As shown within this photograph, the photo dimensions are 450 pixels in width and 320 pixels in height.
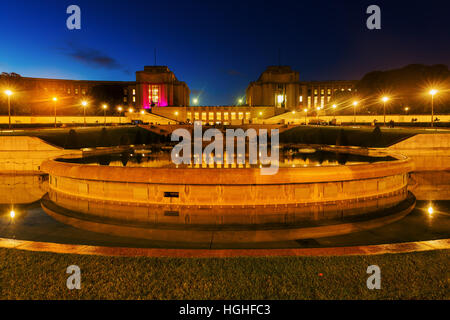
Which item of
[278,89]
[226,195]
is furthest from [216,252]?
[278,89]

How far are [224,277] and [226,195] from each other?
5396 millimetres

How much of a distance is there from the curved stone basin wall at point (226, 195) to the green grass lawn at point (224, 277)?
3.93m

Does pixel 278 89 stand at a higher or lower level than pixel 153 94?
higher

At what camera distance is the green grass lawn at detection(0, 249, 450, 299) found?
4305 mm

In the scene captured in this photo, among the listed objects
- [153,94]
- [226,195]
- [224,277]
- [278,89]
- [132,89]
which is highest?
[132,89]

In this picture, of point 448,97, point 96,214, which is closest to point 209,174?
point 96,214

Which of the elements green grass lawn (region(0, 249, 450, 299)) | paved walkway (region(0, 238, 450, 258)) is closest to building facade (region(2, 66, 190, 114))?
paved walkway (region(0, 238, 450, 258))

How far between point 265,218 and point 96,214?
212 inches

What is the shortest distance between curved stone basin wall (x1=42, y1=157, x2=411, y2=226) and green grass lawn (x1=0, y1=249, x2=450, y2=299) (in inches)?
155

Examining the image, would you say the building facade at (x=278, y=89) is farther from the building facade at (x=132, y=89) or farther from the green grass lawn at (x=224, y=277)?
the green grass lawn at (x=224, y=277)

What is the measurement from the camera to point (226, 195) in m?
10.1

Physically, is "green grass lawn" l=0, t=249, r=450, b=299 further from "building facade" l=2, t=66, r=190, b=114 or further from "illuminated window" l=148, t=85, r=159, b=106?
"illuminated window" l=148, t=85, r=159, b=106

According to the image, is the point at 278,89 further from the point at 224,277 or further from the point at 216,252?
the point at 224,277

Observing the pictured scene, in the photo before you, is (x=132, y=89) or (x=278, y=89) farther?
(x=132, y=89)
